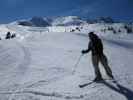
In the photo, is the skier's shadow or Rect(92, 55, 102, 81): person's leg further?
Rect(92, 55, 102, 81): person's leg

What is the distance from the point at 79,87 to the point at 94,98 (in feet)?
3.91

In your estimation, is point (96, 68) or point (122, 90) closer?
point (122, 90)

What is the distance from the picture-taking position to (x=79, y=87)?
7.27 metres

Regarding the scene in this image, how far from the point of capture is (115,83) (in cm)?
755

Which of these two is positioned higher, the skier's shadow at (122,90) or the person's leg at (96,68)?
the person's leg at (96,68)

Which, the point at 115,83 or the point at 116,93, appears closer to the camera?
the point at 116,93

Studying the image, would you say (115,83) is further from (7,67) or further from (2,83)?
(7,67)

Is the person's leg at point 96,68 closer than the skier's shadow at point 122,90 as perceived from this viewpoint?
No

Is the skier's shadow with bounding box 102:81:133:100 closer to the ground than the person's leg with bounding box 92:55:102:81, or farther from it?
closer to the ground

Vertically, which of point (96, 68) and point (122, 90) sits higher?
point (96, 68)

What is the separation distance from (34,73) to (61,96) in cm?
370

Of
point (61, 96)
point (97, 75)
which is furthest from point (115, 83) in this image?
point (61, 96)

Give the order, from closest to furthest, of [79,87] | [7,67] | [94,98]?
[94,98], [79,87], [7,67]

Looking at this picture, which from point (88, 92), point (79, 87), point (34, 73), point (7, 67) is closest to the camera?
point (88, 92)
